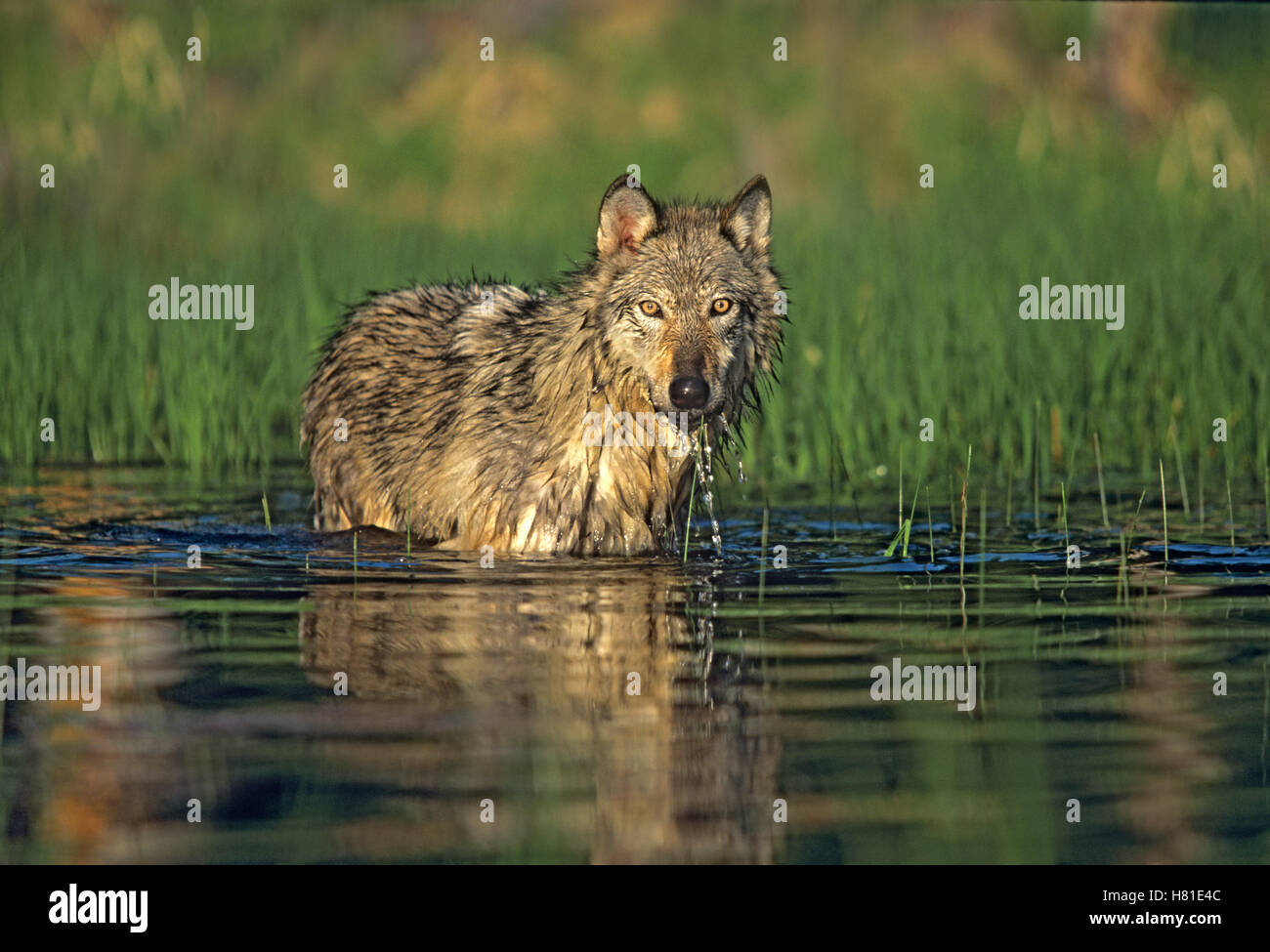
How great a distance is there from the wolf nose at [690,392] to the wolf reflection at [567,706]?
80 cm

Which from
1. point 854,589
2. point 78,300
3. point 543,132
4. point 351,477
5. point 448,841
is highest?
point 543,132

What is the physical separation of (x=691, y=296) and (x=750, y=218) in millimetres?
829

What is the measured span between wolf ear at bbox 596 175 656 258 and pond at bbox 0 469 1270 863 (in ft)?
5.08

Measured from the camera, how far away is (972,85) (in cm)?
3350

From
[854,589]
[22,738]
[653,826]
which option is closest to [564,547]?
[854,589]

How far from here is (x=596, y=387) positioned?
920 centimetres

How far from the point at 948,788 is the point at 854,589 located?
3.31 metres

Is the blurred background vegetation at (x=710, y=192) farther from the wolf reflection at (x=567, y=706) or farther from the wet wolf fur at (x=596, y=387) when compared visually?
the wolf reflection at (x=567, y=706)

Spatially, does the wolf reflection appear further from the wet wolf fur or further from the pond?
the wet wolf fur

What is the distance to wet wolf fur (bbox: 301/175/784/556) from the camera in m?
8.96

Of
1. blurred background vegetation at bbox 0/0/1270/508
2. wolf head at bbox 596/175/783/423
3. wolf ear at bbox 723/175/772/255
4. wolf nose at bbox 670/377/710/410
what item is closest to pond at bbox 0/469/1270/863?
wolf nose at bbox 670/377/710/410

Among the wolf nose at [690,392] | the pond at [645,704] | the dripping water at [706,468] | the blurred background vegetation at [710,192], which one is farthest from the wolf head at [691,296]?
the blurred background vegetation at [710,192]

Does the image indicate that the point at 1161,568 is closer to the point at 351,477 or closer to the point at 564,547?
the point at 564,547

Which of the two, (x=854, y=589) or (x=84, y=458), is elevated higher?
(x=84, y=458)
